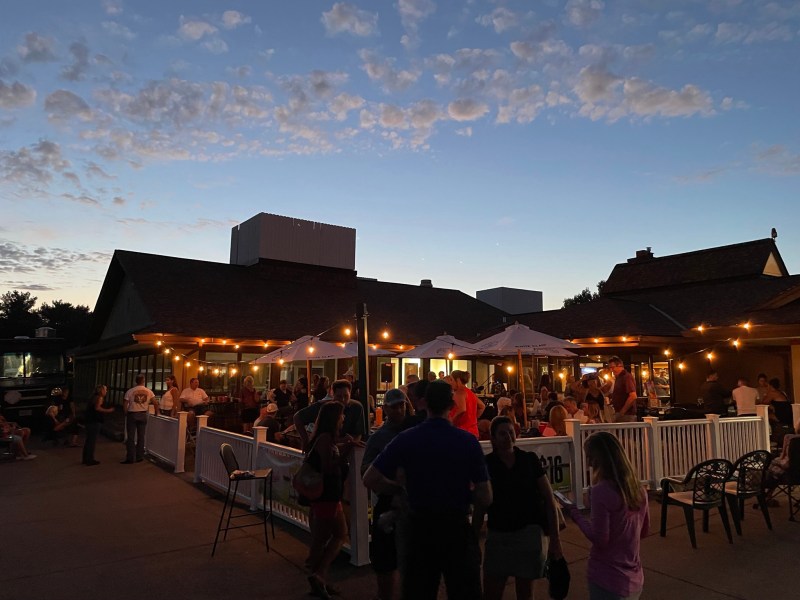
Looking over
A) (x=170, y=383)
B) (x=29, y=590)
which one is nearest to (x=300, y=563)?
(x=29, y=590)

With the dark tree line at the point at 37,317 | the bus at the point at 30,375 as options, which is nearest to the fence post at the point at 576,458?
the bus at the point at 30,375

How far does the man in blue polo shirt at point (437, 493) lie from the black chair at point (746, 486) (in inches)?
179

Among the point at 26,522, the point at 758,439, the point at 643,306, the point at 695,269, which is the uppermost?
the point at 695,269

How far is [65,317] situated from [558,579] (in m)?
66.2

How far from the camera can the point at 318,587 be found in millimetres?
4492

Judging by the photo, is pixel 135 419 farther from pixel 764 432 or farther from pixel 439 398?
pixel 764 432

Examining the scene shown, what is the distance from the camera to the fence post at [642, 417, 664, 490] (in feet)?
26.5

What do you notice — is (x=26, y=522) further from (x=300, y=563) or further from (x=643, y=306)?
(x=643, y=306)

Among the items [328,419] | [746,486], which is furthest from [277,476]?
[746,486]

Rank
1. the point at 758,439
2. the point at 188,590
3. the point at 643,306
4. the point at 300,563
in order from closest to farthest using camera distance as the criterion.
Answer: the point at 188,590, the point at 300,563, the point at 758,439, the point at 643,306

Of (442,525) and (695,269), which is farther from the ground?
(695,269)

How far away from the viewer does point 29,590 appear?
4777mm

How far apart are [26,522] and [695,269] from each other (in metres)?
22.9

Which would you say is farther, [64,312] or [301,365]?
[64,312]
